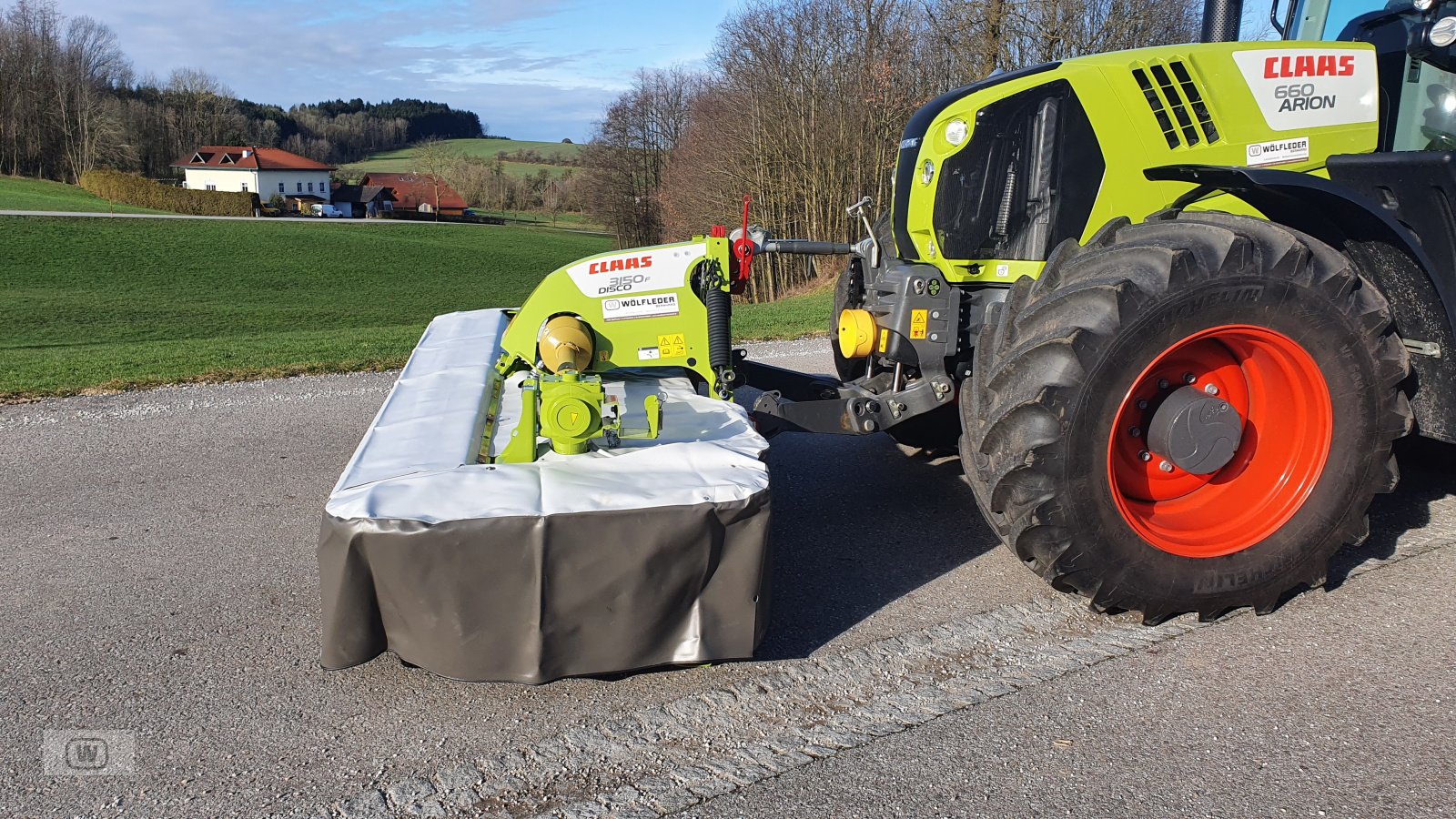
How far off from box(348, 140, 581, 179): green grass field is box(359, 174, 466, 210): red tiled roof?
9.84ft

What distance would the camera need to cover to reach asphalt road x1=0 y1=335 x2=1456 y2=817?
8.93 feet

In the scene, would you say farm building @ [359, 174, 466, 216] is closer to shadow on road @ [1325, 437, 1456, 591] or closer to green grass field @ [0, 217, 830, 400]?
green grass field @ [0, 217, 830, 400]

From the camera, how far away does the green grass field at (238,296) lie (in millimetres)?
8852

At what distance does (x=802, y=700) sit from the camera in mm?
3209

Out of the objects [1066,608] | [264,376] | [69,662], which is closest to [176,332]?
[264,376]

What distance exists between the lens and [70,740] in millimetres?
2955

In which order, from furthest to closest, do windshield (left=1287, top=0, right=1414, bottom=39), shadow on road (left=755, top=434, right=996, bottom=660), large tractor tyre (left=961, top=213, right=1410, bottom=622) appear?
windshield (left=1287, top=0, right=1414, bottom=39)
shadow on road (left=755, top=434, right=996, bottom=660)
large tractor tyre (left=961, top=213, right=1410, bottom=622)

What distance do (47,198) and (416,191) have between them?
3673 cm

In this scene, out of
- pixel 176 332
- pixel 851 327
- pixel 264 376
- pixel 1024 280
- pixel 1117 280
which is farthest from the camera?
pixel 176 332

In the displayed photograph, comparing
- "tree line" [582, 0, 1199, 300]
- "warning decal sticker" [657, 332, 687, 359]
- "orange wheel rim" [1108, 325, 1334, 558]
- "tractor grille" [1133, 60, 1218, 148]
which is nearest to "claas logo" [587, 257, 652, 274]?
"warning decal sticker" [657, 332, 687, 359]

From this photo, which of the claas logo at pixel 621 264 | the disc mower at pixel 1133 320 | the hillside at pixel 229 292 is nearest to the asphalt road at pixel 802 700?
the disc mower at pixel 1133 320

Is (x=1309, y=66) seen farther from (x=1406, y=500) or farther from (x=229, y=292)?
(x=229, y=292)

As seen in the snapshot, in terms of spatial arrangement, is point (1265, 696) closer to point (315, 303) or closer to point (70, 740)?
point (70, 740)

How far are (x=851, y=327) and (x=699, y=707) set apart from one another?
196cm
